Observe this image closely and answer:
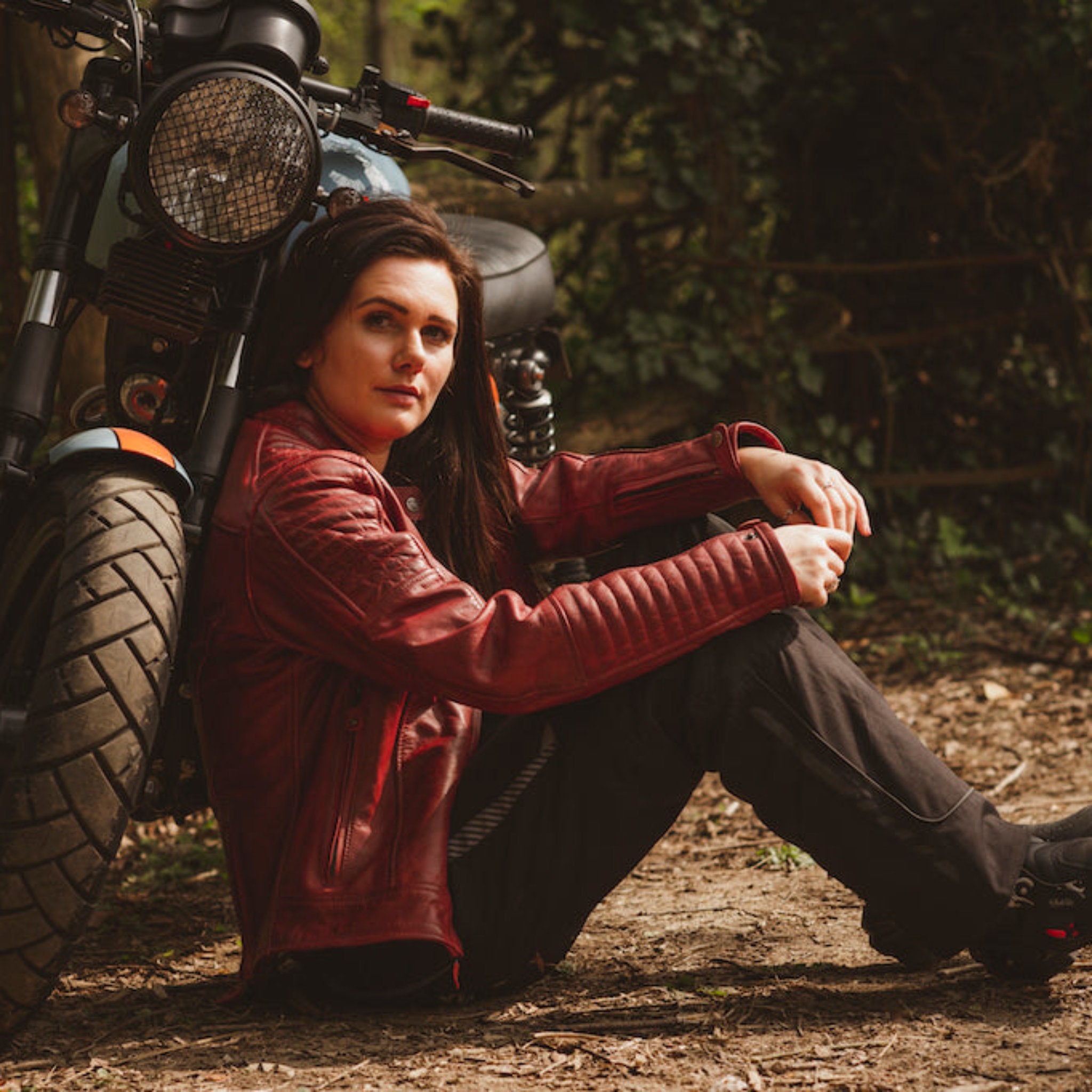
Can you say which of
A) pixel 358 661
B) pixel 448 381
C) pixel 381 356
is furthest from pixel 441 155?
pixel 358 661

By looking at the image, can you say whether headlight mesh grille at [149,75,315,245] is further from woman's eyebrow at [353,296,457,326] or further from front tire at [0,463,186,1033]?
front tire at [0,463,186,1033]

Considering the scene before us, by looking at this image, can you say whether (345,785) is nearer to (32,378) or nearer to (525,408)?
(32,378)

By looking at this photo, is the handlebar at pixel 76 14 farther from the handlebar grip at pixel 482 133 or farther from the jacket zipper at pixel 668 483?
the jacket zipper at pixel 668 483

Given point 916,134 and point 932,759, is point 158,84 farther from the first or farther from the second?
point 916,134

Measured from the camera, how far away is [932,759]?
1.99m

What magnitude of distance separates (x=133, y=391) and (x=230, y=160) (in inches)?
16.2

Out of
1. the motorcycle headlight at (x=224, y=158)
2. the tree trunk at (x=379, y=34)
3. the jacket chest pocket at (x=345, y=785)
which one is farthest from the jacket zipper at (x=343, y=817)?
the tree trunk at (x=379, y=34)

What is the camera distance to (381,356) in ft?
6.95

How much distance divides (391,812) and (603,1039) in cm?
41

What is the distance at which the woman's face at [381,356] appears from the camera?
2.12 m

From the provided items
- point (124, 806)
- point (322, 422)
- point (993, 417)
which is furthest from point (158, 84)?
point (993, 417)

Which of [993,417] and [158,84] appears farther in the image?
[993,417]

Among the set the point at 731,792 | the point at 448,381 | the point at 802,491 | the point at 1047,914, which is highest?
the point at 448,381

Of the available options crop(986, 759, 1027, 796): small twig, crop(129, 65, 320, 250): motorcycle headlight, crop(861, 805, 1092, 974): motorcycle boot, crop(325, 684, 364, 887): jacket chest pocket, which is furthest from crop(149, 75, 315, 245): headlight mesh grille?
crop(986, 759, 1027, 796): small twig
